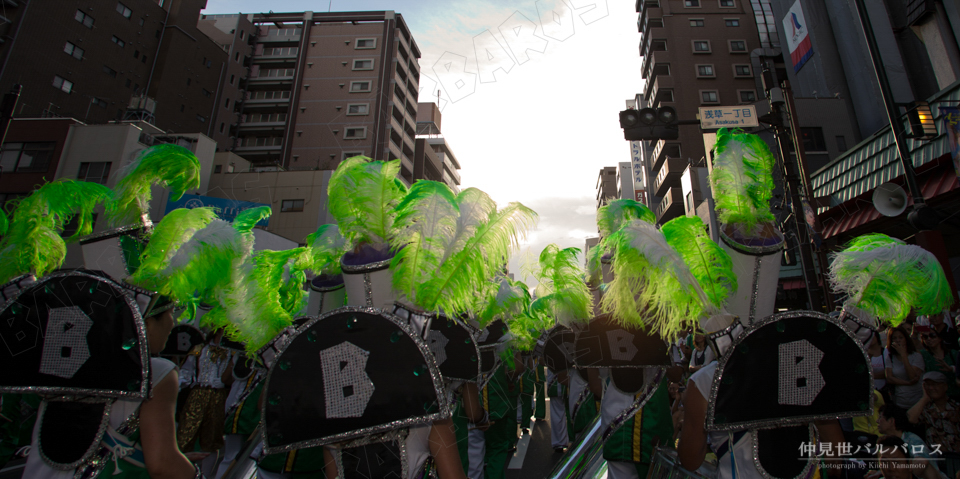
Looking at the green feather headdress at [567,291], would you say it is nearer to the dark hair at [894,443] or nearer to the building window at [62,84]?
the dark hair at [894,443]

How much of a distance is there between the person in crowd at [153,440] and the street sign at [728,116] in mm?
8899

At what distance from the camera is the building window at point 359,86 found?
37406 mm

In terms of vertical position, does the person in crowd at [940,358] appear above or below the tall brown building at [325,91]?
below

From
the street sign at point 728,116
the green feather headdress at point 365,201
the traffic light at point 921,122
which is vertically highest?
the street sign at point 728,116

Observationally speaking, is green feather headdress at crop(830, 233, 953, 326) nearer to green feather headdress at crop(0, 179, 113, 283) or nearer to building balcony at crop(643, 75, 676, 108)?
green feather headdress at crop(0, 179, 113, 283)

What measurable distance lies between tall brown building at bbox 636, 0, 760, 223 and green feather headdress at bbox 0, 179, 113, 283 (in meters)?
30.4

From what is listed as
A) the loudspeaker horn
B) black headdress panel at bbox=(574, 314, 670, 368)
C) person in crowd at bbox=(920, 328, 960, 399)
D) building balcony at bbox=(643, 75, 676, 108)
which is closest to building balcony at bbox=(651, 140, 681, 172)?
building balcony at bbox=(643, 75, 676, 108)

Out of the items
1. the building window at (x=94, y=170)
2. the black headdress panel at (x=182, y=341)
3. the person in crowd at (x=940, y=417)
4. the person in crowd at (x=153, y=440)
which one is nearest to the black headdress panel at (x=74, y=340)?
the person in crowd at (x=153, y=440)

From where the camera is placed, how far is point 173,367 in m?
1.98

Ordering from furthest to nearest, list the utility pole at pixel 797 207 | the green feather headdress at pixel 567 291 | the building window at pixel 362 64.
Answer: the building window at pixel 362 64 < the utility pole at pixel 797 207 < the green feather headdress at pixel 567 291

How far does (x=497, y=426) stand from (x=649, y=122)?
201 inches

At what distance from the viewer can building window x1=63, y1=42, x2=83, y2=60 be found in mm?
25688

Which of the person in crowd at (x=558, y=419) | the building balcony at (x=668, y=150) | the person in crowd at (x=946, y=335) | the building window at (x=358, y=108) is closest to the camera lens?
the person in crowd at (x=946, y=335)

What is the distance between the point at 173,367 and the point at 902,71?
1978 cm
